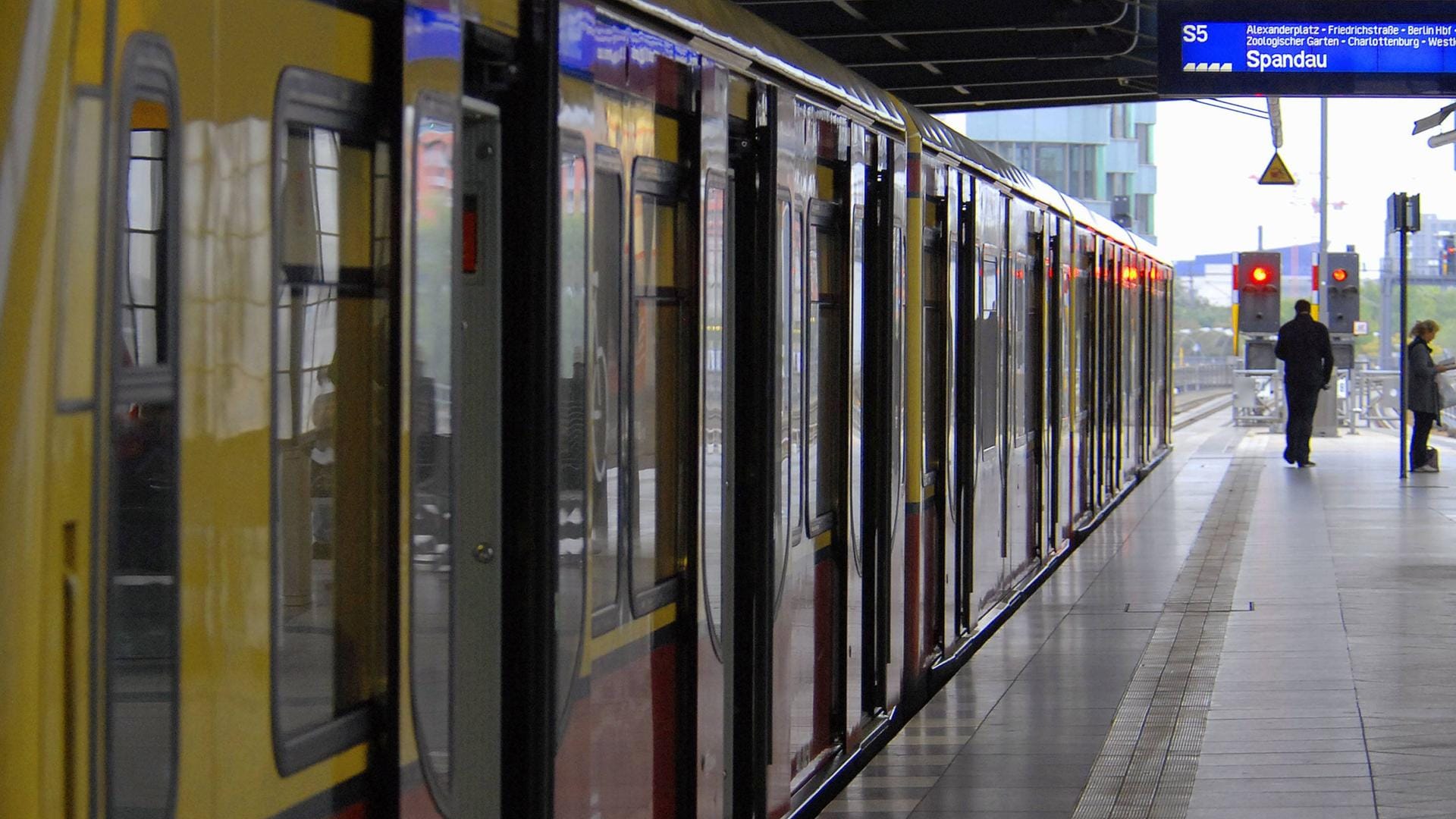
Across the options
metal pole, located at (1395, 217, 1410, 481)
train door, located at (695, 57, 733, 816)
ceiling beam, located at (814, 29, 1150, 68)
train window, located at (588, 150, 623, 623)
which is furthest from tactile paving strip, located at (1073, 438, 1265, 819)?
metal pole, located at (1395, 217, 1410, 481)

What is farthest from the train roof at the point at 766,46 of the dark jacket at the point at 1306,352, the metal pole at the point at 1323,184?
the metal pole at the point at 1323,184

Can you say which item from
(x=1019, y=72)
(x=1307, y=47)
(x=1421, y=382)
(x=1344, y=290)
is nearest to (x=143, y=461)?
(x=1307, y=47)

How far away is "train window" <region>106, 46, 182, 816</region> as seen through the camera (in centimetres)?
223

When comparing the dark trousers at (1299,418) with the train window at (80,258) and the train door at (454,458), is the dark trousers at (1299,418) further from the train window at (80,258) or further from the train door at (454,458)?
the train window at (80,258)

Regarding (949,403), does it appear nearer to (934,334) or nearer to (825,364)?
(934,334)

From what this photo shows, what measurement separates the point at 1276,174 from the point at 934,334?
54.5ft

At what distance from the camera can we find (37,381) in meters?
2.09

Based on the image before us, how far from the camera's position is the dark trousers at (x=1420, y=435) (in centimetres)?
2084

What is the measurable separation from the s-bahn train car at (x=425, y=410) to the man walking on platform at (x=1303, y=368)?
54.6 feet

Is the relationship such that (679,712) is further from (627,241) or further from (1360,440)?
(1360,440)

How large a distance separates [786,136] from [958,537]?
13.1 ft

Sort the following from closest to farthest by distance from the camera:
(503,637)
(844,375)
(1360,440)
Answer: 1. (503,637)
2. (844,375)
3. (1360,440)

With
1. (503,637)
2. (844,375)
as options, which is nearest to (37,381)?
(503,637)

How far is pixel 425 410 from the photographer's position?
307 centimetres
